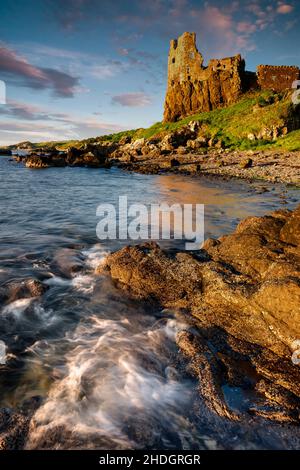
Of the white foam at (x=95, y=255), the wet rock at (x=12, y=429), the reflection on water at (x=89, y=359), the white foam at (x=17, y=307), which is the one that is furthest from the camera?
the white foam at (x=95, y=255)

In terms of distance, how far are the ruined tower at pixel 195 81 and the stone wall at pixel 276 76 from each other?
5182mm

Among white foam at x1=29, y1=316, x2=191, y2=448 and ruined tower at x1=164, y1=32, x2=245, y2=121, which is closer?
white foam at x1=29, y1=316, x2=191, y2=448

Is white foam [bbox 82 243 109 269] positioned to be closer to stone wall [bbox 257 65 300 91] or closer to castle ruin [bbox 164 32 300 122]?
castle ruin [bbox 164 32 300 122]

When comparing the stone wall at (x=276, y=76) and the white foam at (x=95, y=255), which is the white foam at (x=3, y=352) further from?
the stone wall at (x=276, y=76)

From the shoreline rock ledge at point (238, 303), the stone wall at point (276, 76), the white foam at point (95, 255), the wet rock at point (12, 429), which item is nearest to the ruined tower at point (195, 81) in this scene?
the stone wall at point (276, 76)

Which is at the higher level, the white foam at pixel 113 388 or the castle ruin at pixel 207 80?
the castle ruin at pixel 207 80

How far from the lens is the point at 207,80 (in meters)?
73.2

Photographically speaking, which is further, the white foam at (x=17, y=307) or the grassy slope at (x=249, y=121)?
the grassy slope at (x=249, y=121)

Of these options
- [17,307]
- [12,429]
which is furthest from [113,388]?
[17,307]

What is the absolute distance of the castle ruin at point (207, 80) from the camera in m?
72.1

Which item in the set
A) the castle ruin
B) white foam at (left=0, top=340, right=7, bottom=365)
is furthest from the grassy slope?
white foam at (left=0, top=340, right=7, bottom=365)

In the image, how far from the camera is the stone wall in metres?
72.1
